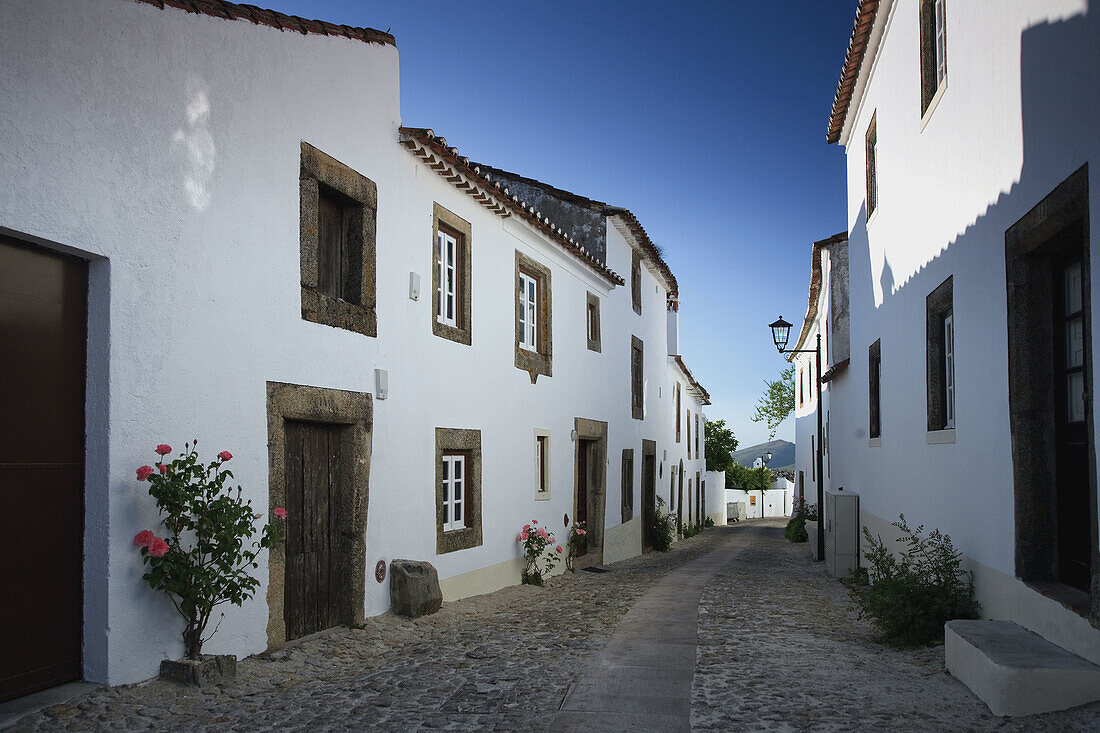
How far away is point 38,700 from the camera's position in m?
4.95

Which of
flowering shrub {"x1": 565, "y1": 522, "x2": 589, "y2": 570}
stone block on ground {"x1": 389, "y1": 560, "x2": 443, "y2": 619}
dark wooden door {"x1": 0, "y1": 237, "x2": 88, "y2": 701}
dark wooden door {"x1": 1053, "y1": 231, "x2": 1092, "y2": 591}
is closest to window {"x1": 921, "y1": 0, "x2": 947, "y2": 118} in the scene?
dark wooden door {"x1": 1053, "y1": 231, "x2": 1092, "y2": 591}

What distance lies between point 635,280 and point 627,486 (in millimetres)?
4857

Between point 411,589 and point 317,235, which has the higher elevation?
point 317,235

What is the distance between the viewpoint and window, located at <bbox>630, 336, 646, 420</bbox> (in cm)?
1972

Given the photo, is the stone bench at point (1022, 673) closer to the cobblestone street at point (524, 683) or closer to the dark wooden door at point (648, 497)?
the cobblestone street at point (524, 683)

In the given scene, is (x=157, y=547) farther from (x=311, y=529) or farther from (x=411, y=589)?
(x=411, y=589)

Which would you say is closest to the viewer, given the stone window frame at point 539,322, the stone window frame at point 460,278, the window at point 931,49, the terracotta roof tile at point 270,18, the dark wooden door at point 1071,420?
the dark wooden door at point 1071,420

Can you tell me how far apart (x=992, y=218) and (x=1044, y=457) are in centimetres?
178

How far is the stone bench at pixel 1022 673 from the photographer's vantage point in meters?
4.43

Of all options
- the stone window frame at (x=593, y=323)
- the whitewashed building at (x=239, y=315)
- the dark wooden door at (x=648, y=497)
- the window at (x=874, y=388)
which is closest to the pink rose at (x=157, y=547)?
the whitewashed building at (x=239, y=315)

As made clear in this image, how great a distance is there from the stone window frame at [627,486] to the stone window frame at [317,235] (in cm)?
1057

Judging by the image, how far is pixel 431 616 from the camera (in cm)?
891

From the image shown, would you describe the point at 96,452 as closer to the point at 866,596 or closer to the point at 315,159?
the point at 315,159

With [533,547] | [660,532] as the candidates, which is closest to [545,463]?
[533,547]
